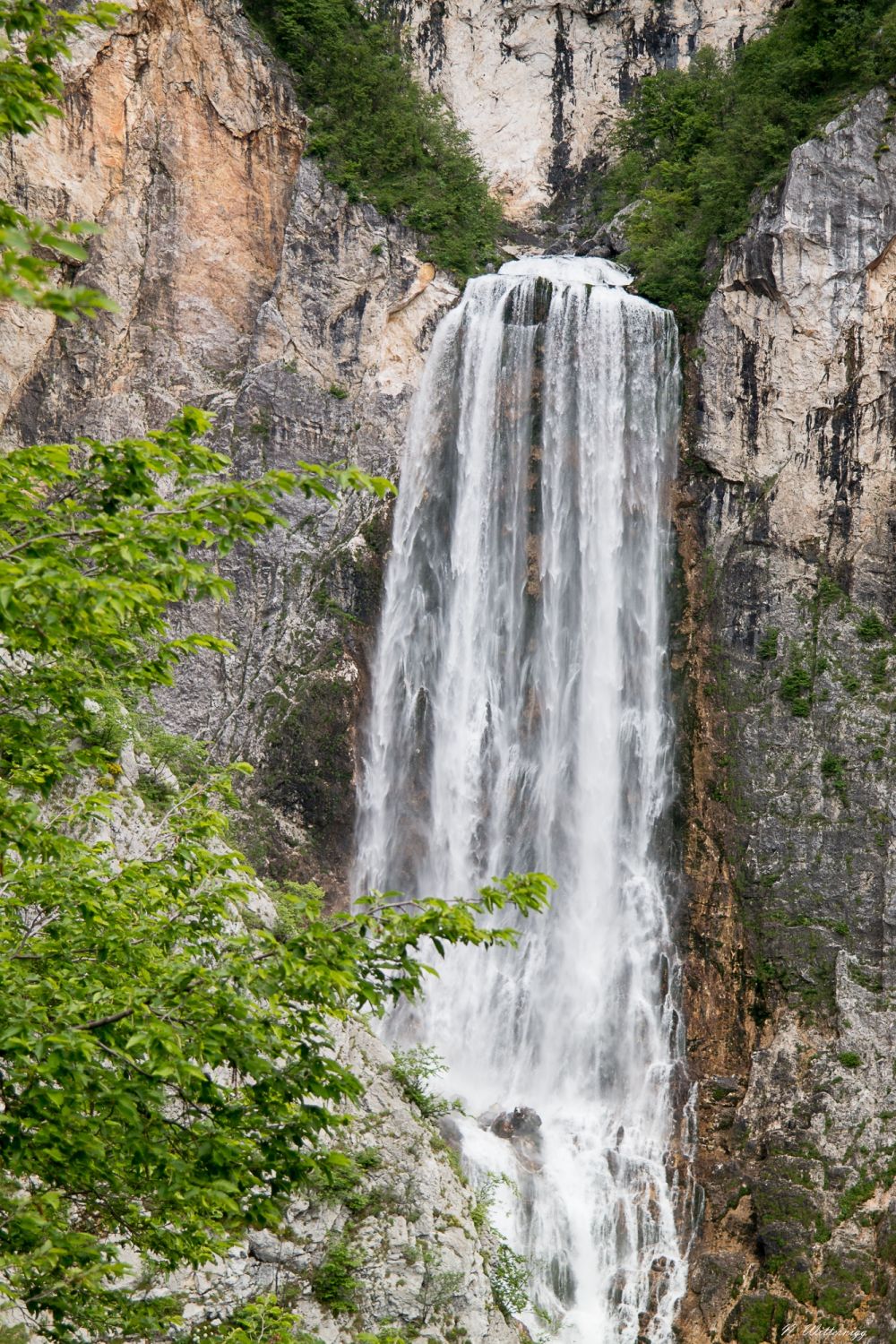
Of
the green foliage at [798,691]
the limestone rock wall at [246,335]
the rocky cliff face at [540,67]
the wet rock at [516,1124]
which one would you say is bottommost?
the wet rock at [516,1124]

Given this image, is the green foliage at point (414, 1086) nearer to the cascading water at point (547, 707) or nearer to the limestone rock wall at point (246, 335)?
Result: the cascading water at point (547, 707)

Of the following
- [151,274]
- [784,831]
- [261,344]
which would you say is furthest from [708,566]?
[151,274]

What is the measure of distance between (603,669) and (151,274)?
1481 centimetres

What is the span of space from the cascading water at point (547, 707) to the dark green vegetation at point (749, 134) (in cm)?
138

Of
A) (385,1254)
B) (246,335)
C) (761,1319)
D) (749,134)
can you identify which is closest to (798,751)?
(761,1319)

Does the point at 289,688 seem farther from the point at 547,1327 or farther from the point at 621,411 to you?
the point at 547,1327

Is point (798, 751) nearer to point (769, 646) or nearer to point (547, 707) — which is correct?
point (769, 646)

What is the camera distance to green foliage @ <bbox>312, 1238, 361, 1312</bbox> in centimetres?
1461

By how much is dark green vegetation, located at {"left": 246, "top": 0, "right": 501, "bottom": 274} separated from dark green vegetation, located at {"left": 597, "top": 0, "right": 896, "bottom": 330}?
14.9 ft

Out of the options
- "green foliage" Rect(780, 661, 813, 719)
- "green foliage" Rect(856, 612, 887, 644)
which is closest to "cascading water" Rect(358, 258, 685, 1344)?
"green foliage" Rect(780, 661, 813, 719)

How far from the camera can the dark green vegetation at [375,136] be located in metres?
34.3

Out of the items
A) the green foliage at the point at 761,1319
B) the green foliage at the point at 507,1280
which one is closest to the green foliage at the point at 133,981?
the green foliage at the point at 507,1280

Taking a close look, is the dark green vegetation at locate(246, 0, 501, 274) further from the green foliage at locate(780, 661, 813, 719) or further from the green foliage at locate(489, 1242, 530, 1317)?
the green foliage at locate(489, 1242, 530, 1317)

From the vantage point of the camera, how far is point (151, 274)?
109 feet
